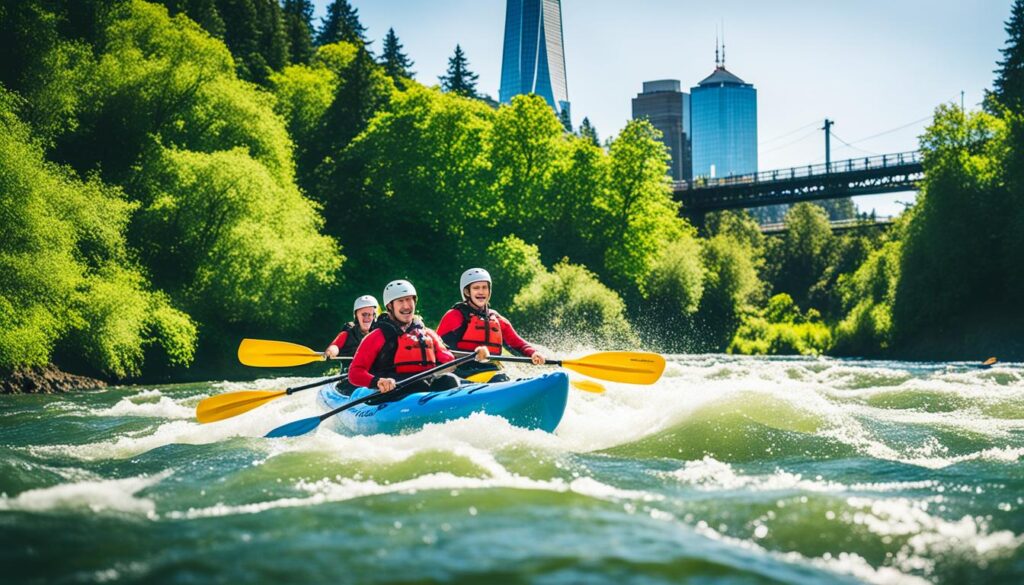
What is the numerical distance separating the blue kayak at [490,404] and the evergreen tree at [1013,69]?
2753 centimetres

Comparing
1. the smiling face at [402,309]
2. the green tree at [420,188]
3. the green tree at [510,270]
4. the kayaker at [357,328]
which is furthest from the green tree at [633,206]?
the smiling face at [402,309]

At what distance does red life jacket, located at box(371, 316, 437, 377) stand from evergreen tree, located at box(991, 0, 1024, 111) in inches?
1080

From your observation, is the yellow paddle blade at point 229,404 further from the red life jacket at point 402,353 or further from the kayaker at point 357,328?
the kayaker at point 357,328

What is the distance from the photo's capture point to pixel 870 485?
5.74m

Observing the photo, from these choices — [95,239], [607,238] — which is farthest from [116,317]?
[607,238]

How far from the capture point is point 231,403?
344 inches

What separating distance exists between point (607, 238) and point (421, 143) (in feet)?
28.5

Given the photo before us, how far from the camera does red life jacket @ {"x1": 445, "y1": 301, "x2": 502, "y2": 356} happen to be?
971cm

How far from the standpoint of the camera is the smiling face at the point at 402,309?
848 cm

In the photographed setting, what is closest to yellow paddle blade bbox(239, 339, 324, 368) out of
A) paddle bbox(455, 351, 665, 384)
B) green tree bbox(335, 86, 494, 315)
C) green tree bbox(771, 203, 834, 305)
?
paddle bbox(455, 351, 665, 384)

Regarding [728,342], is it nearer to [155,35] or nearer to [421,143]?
[421,143]

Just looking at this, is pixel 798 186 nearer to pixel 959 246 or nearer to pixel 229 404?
pixel 959 246

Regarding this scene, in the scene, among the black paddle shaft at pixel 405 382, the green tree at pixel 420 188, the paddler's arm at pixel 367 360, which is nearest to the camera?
the black paddle shaft at pixel 405 382

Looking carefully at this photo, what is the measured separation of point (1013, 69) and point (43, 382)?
35508 millimetres
